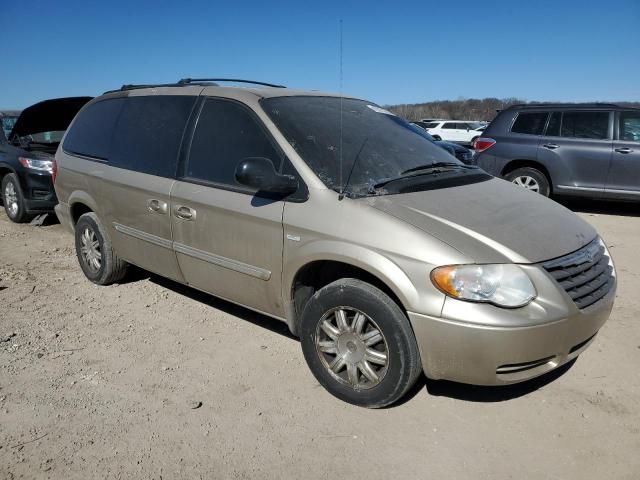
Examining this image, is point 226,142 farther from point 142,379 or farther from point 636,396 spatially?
point 636,396

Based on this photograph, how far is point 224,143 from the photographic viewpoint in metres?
3.61

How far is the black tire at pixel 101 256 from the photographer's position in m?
4.73

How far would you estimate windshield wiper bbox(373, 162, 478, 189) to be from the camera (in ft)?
10.6

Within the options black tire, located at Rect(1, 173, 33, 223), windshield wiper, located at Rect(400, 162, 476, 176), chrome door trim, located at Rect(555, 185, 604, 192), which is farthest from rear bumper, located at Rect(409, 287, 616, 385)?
black tire, located at Rect(1, 173, 33, 223)

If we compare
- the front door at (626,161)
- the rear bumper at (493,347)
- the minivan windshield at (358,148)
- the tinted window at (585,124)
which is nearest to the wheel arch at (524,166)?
the tinted window at (585,124)

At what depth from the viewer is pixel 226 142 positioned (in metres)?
3.59

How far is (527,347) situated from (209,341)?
225cm

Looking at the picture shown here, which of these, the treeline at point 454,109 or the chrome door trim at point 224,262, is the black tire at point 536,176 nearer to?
the chrome door trim at point 224,262

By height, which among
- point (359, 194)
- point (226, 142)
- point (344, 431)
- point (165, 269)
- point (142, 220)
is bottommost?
point (344, 431)

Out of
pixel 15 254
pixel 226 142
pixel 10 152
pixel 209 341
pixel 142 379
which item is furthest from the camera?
pixel 10 152

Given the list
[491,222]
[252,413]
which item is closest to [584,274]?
[491,222]

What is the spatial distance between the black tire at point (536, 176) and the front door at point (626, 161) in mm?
857

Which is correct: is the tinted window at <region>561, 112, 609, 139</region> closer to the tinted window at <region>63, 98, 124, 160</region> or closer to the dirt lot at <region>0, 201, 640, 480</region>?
the dirt lot at <region>0, 201, 640, 480</region>

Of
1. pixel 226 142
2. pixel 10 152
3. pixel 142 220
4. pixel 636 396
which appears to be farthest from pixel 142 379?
pixel 10 152
